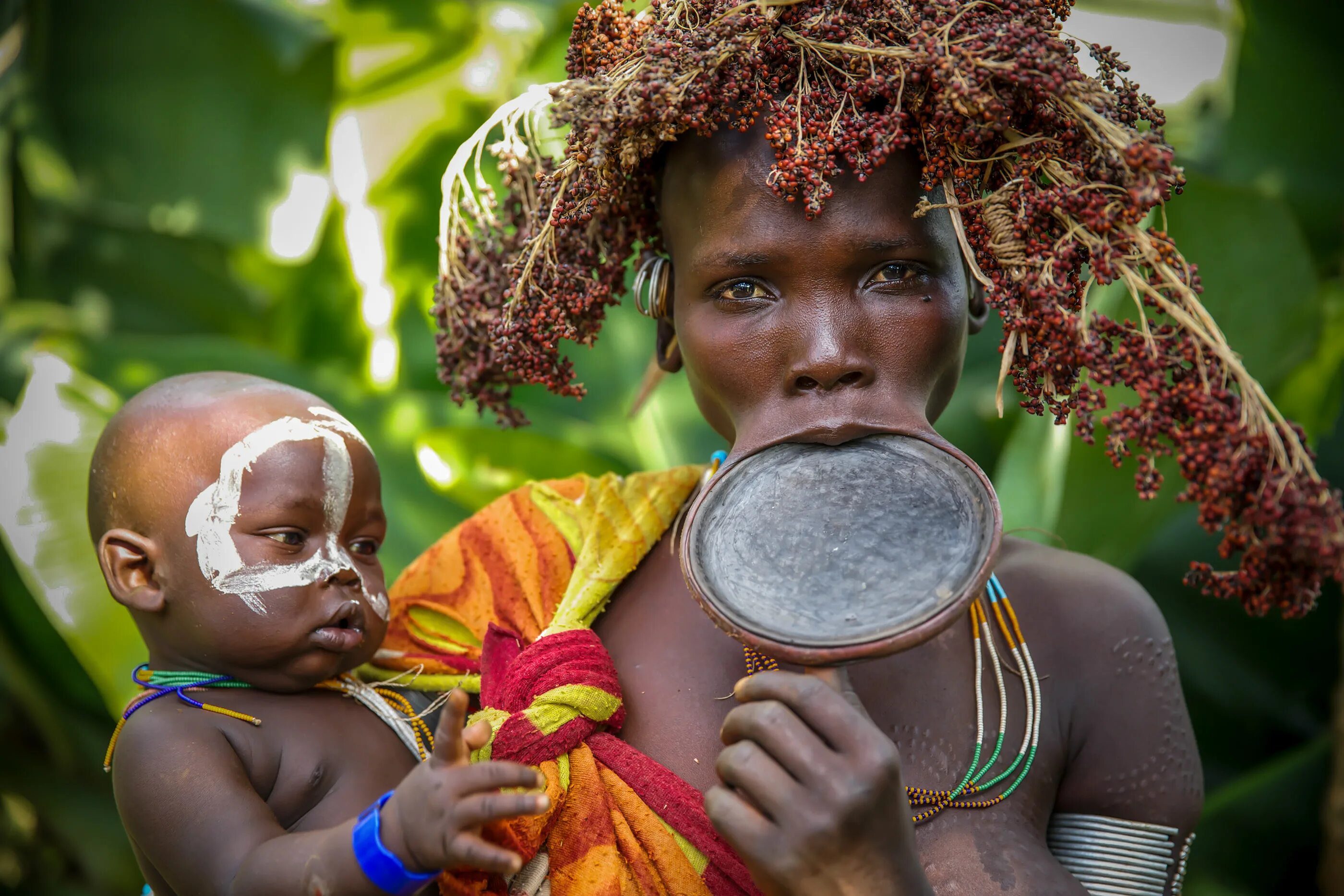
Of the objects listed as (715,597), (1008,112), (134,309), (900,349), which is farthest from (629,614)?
(134,309)

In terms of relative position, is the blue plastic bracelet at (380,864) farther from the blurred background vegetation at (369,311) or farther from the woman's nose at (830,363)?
the blurred background vegetation at (369,311)

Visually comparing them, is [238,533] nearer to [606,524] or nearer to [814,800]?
[606,524]

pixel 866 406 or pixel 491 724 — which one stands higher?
pixel 866 406

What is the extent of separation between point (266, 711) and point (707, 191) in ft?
3.10

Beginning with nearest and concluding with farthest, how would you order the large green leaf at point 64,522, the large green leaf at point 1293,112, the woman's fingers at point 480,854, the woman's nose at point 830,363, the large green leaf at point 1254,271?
the woman's fingers at point 480,854 < the woman's nose at point 830,363 < the large green leaf at point 1254,271 < the large green leaf at point 64,522 < the large green leaf at point 1293,112

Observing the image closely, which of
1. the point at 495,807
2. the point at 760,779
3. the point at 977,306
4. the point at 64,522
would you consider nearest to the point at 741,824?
the point at 760,779

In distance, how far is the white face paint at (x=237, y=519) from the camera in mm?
1691

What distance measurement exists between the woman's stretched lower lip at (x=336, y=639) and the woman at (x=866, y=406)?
0.19m

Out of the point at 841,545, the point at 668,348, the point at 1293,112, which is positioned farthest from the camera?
the point at 1293,112

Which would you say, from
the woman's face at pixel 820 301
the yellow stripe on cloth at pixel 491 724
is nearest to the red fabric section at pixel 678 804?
the yellow stripe on cloth at pixel 491 724

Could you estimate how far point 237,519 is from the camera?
5.61 feet

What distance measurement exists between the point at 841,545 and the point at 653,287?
0.56m

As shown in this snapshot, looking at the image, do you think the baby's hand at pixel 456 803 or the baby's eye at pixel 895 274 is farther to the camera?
the baby's eye at pixel 895 274

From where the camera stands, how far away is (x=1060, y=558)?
1863mm
